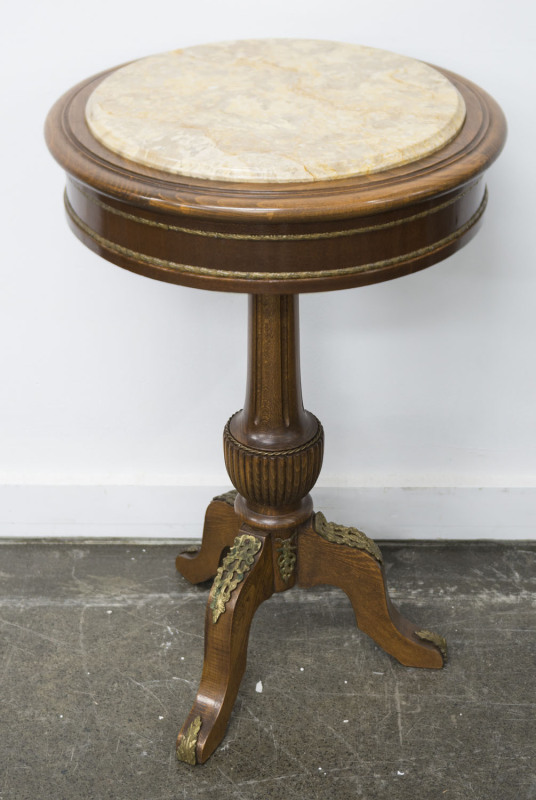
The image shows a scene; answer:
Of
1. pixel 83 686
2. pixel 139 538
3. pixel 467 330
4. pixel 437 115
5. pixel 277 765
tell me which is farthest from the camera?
pixel 139 538

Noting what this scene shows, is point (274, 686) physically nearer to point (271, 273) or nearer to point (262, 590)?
point (262, 590)

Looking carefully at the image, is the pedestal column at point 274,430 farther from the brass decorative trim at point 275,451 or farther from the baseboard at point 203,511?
the baseboard at point 203,511

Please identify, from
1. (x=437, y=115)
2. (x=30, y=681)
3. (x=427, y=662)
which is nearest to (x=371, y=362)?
(x=427, y=662)

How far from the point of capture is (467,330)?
1.87 metres

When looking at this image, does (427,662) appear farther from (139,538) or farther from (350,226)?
(350,226)

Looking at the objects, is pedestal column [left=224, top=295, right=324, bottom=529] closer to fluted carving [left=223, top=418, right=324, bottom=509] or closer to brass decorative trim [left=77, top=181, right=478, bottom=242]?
fluted carving [left=223, top=418, right=324, bottom=509]

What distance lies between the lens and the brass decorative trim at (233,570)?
4.99 ft

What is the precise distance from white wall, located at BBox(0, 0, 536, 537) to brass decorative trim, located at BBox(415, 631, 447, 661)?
1.26 ft

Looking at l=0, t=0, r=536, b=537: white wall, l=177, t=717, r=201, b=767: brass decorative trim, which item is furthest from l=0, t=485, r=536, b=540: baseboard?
l=177, t=717, r=201, b=767: brass decorative trim

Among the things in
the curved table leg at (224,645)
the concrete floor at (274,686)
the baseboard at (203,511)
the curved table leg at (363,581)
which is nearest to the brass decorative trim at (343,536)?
the curved table leg at (363,581)

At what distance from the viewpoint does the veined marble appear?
3.66 ft

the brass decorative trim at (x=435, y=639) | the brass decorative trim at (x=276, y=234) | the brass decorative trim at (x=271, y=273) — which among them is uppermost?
the brass decorative trim at (x=276, y=234)

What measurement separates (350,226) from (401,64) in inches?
18.0

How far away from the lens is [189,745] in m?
1.50
